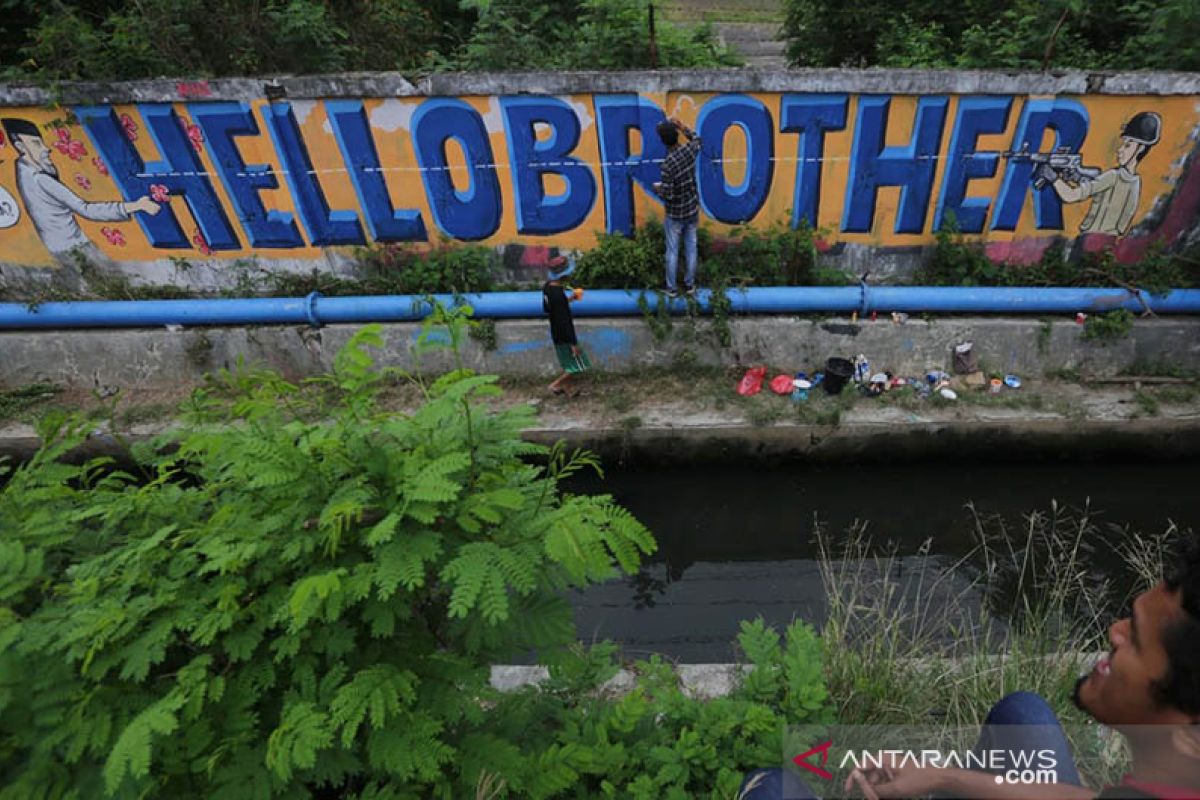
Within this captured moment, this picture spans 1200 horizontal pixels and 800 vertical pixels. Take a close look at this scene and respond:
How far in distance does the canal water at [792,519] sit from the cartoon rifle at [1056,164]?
117 inches

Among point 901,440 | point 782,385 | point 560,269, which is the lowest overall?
point 901,440

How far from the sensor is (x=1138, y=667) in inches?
63.6

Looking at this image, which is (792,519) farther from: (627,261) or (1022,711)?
(1022,711)

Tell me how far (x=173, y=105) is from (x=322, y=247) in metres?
1.92

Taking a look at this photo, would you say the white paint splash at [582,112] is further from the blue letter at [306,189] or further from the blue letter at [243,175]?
the blue letter at [243,175]

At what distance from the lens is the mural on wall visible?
6547 millimetres

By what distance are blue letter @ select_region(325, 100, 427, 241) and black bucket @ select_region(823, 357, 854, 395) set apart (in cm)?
471

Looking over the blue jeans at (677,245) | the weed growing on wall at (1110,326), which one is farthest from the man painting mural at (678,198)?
the weed growing on wall at (1110,326)

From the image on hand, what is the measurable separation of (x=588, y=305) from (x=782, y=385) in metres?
2.16

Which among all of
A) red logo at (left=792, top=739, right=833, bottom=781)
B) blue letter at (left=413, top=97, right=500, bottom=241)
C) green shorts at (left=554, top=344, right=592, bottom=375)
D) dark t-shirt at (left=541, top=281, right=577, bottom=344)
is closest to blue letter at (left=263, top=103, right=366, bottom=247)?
blue letter at (left=413, top=97, right=500, bottom=241)

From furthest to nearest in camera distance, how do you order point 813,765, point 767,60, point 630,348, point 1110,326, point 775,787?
point 767,60 < point 630,348 < point 1110,326 < point 813,765 < point 775,787

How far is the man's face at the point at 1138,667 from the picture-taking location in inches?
61.6

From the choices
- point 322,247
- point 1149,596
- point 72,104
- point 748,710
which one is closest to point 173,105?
point 72,104

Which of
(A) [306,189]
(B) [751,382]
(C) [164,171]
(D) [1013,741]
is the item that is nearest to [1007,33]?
(B) [751,382]
